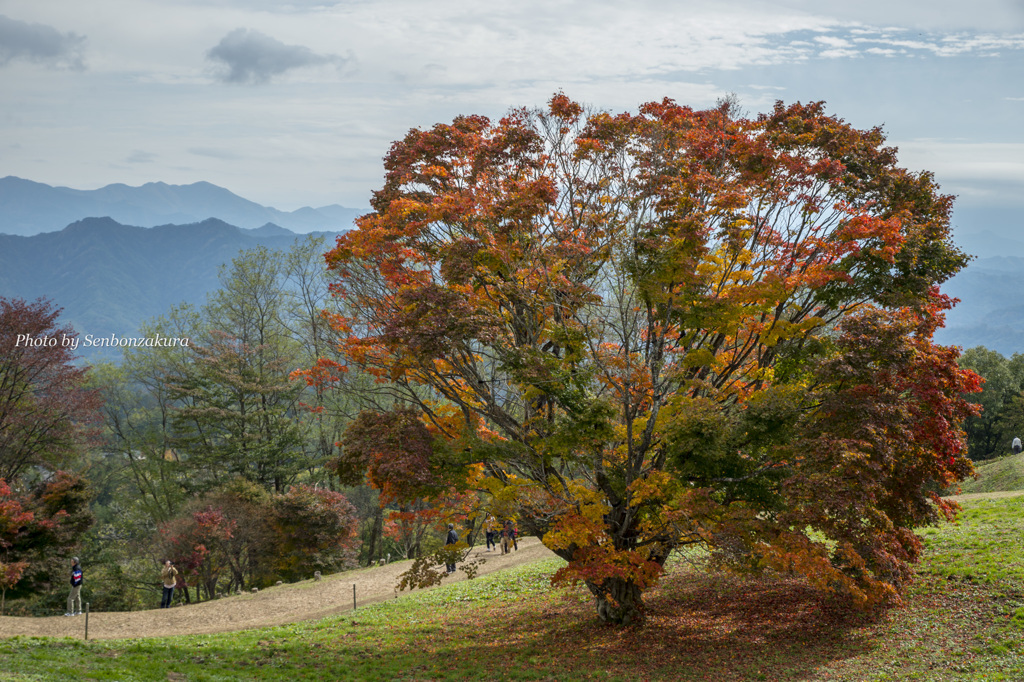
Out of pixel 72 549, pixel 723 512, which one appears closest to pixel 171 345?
pixel 72 549

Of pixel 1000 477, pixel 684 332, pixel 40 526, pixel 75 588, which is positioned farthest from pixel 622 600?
pixel 1000 477

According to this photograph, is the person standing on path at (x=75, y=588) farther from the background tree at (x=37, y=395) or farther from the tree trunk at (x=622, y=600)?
the tree trunk at (x=622, y=600)

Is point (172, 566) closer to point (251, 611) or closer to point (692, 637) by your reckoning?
point (251, 611)

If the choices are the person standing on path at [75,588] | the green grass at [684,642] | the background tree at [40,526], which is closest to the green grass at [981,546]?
the green grass at [684,642]

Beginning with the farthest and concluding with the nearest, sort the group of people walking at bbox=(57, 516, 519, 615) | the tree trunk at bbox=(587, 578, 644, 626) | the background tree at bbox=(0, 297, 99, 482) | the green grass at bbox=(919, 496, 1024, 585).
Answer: the background tree at bbox=(0, 297, 99, 482) → the group of people walking at bbox=(57, 516, 519, 615) → the tree trunk at bbox=(587, 578, 644, 626) → the green grass at bbox=(919, 496, 1024, 585)

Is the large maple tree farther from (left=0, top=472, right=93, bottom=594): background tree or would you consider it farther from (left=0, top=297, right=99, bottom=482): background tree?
(left=0, top=297, right=99, bottom=482): background tree

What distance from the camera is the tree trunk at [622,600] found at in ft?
42.2

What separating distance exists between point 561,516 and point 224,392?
24.1 m

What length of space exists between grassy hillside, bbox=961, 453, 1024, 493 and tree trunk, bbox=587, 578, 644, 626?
16.0m

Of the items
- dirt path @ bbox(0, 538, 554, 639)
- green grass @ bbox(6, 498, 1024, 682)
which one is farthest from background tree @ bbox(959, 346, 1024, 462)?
dirt path @ bbox(0, 538, 554, 639)

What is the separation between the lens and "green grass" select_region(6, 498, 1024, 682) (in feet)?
32.2

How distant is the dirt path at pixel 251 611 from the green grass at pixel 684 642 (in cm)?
339

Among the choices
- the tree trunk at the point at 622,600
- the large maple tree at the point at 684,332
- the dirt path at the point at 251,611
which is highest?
the large maple tree at the point at 684,332

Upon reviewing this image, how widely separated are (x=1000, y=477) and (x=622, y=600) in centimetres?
1860
